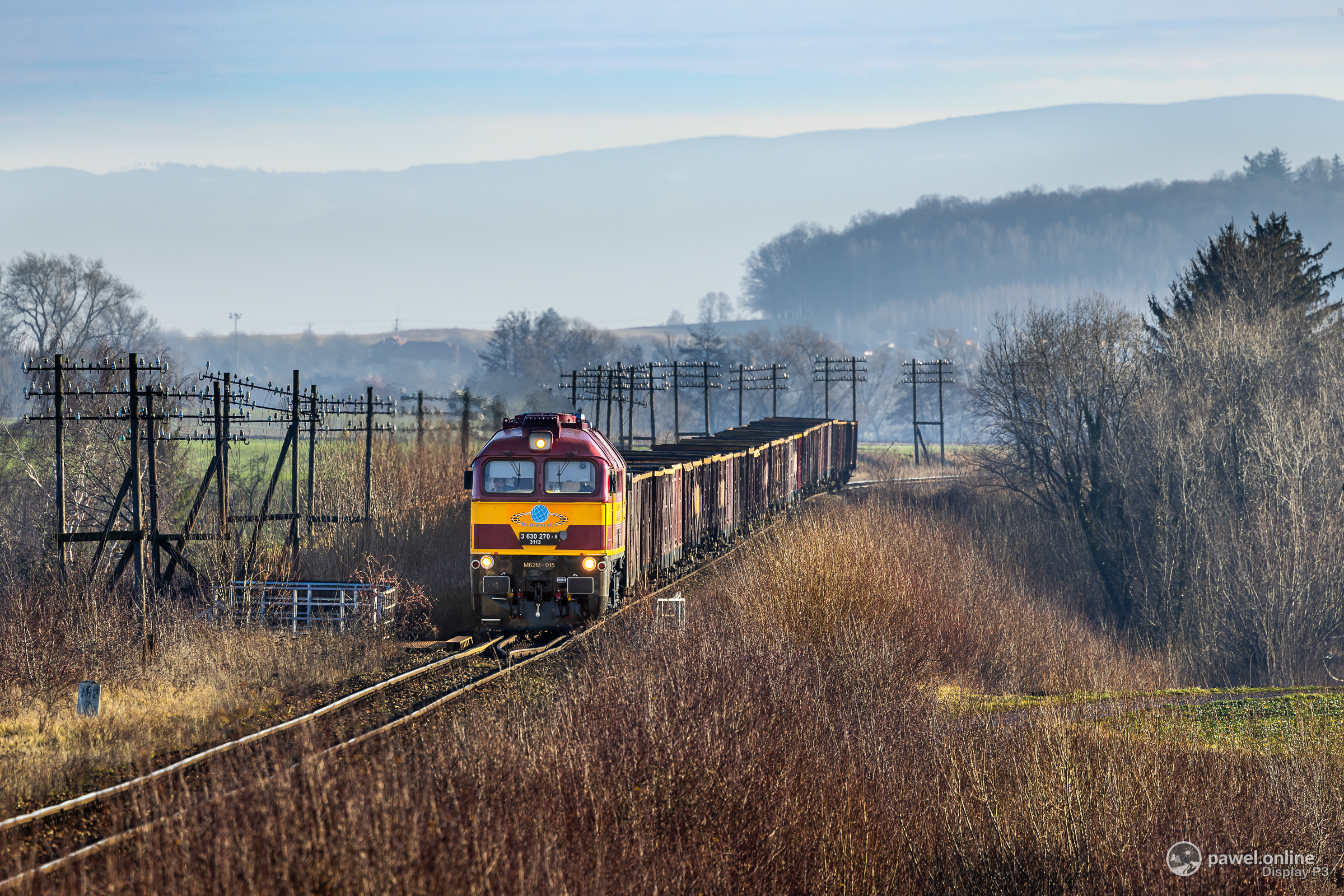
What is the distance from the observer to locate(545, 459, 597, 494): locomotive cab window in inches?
734

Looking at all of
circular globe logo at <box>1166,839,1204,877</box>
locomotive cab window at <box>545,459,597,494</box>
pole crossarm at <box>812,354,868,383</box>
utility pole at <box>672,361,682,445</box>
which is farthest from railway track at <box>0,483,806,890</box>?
pole crossarm at <box>812,354,868,383</box>

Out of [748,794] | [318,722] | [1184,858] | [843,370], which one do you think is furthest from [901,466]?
[748,794]

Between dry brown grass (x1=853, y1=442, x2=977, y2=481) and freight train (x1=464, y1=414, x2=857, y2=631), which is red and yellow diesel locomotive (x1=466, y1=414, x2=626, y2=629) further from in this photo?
dry brown grass (x1=853, y1=442, x2=977, y2=481)

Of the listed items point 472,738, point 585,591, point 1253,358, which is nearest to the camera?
point 472,738

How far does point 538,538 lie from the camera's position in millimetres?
18625

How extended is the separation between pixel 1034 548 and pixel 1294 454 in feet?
35.5

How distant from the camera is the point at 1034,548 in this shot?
→ 45.3m

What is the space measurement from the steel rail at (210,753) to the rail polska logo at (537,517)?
271cm

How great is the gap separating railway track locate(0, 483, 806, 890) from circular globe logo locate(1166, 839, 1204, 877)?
714 centimetres

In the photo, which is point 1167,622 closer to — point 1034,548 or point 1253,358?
point 1034,548

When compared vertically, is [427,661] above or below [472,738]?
below

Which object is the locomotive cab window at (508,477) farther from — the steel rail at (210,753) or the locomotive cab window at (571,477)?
the steel rail at (210,753)

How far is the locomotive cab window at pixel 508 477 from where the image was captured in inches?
741

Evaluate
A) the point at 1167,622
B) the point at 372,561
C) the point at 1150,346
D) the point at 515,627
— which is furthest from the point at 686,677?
the point at 1150,346
